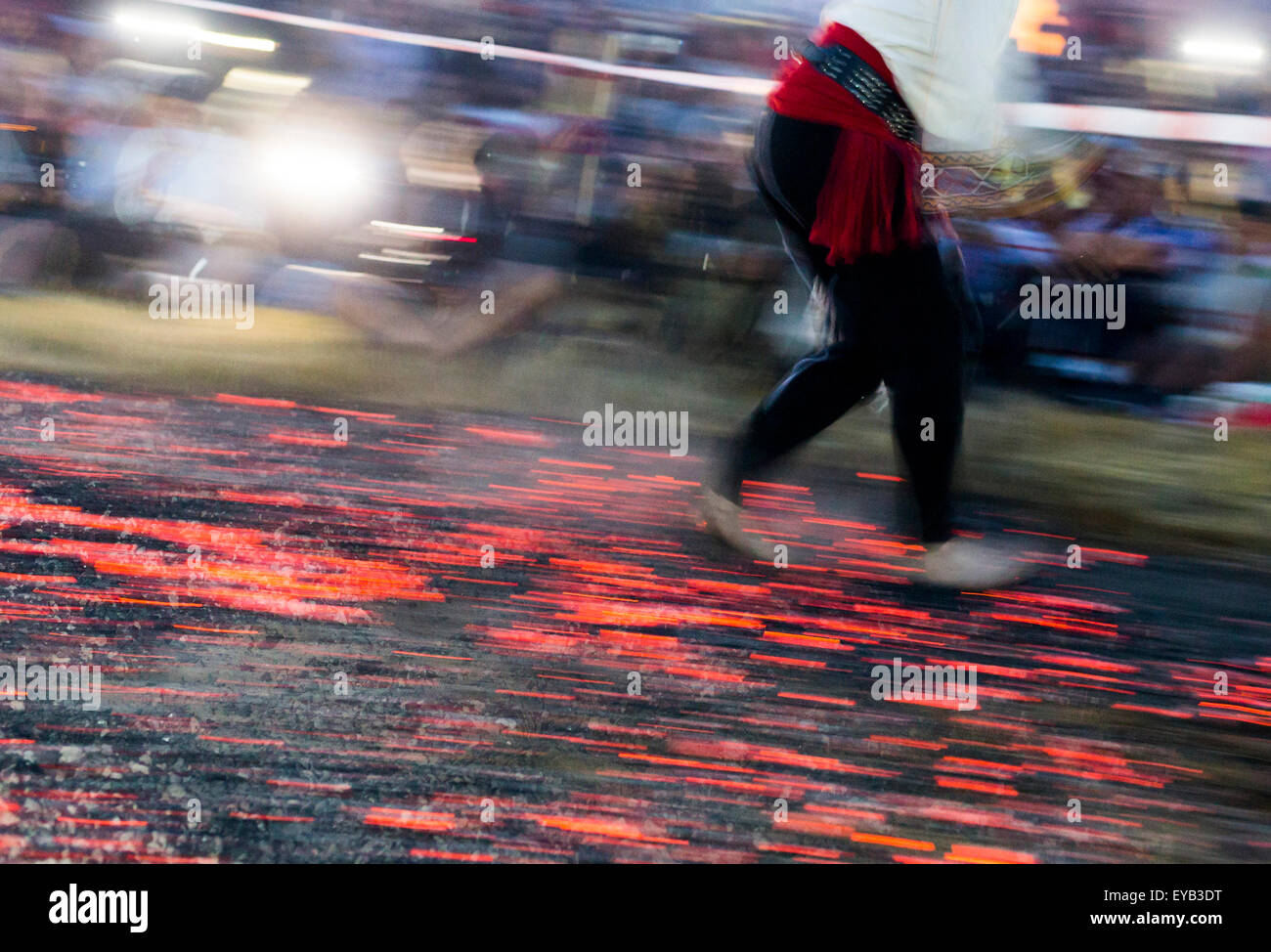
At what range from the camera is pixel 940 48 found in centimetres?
241

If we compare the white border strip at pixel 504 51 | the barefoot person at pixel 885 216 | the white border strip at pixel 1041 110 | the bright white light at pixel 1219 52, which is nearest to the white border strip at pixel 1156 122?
the white border strip at pixel 1041 110

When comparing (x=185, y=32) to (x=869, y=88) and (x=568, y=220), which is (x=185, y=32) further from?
(x=869, y=88)

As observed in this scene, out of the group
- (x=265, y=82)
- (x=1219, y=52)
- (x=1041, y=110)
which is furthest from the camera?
(x=265, y=82)

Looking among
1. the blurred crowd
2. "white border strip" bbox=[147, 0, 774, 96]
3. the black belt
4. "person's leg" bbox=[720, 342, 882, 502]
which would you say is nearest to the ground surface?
"person's leg" bbox=[720, 342, 882, 502]

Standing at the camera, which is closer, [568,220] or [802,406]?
[802,406]

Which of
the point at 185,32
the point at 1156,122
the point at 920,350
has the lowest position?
the point at 920,350

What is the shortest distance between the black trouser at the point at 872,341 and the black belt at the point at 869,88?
0.09m

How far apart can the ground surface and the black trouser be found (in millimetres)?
316

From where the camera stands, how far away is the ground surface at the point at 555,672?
1.77 meters

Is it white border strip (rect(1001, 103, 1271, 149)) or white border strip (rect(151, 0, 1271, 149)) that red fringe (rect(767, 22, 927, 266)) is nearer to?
white border strip (rect(151, 0, 1271, 149))

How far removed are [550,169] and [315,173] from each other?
1044mm

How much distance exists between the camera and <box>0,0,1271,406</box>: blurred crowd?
169 inches

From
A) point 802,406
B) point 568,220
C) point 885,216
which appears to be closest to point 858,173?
point 885,216
